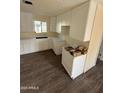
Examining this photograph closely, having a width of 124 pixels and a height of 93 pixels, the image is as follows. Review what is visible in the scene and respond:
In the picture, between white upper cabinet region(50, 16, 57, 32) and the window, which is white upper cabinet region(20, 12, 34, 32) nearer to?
the window

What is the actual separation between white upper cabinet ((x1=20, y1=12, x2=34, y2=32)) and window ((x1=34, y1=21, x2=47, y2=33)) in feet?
1.63

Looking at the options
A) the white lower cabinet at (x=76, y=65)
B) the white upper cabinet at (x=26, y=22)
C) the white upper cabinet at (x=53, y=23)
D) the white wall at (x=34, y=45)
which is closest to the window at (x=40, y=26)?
the white upper cabinet at (x=53, y=23)

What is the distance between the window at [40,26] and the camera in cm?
542

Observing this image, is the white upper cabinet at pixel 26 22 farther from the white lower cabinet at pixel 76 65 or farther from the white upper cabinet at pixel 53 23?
the white lower cabinet at pixel 76 65

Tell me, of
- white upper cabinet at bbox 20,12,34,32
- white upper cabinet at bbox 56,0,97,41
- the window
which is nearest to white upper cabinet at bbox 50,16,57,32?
the window

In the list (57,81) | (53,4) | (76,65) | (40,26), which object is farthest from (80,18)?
(40,26)

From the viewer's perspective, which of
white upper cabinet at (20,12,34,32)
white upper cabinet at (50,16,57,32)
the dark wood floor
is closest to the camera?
the dark wood floor

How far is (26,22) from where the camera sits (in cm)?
464

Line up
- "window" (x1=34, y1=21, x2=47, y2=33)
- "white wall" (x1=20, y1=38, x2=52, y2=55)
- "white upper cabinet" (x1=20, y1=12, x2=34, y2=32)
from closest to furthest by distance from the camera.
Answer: "white upper cabinet" (x1=20, y1=12, x2=34, y2=32) < "white wall" (x1=20, y1=38, x2=52, y2=55) < "window" (x1=34, y1=21, x2=47, y2=33)

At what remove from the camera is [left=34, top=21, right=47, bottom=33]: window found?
5.42 metres

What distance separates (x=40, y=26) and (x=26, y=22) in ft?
3.66
